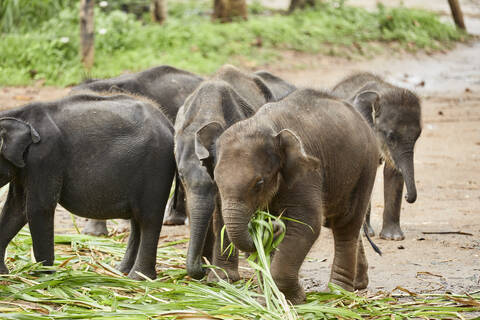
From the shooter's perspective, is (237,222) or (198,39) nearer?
(237,222)

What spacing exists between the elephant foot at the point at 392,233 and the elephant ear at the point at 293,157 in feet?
9.97

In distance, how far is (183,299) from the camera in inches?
191

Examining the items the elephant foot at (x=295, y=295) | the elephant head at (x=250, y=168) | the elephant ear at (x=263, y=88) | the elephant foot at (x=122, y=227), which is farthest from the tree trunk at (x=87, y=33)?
the elephant foot at (x=295, y=295)

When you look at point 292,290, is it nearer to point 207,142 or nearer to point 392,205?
point 207,142

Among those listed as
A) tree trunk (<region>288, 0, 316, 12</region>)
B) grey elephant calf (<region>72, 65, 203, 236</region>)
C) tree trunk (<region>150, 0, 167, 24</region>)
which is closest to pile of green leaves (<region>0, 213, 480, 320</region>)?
grey elephant calf (<region>72, 65, 203, 236</region>)

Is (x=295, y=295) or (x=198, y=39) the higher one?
(x=295, y=295)

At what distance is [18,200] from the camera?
556cm

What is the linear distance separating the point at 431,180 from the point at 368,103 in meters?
2.86

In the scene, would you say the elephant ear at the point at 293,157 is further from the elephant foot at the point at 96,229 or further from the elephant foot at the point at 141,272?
the elephant foot at the point at 96,229

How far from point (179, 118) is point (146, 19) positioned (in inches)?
532

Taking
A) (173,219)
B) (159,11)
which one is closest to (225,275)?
(173,219)

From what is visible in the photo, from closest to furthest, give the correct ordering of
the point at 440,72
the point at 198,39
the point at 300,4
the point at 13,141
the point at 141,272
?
the point at 13,141 < the point at 141,272 < the point at 198,39 < the point at 440,72 < the point at 300,4

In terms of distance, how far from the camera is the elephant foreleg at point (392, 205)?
7531 mm

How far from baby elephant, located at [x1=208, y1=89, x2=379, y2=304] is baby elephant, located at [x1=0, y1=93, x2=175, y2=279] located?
1.03 metres
